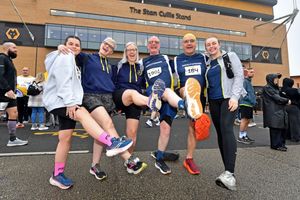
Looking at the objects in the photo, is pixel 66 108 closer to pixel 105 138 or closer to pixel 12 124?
pixel 105 138

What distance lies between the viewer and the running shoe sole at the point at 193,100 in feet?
7.78

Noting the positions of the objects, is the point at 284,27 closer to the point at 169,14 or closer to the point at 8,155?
the point at 169,14

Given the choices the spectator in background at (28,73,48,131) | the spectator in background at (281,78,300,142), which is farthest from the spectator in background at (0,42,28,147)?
the spectator in background at (281,78,300,142)

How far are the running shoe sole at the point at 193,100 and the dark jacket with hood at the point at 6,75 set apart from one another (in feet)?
11.8

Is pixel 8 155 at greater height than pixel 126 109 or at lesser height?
lesser

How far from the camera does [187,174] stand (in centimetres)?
275

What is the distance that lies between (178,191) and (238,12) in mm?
42605

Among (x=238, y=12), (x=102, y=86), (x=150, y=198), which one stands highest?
(x=238, y=12)

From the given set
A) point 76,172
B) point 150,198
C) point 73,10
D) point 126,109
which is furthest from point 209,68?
point 73,10

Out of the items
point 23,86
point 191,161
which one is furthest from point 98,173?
point 23,86

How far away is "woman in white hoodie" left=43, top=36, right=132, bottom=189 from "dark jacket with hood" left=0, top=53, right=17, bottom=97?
229cm

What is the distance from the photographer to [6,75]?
4195 mm

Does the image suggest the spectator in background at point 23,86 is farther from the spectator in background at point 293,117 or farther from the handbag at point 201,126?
the spectator in background at point 293,117

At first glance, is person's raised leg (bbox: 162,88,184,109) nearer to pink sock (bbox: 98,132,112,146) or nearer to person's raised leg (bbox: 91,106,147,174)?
person's raised leg (bbox: 91,106,147,174)
